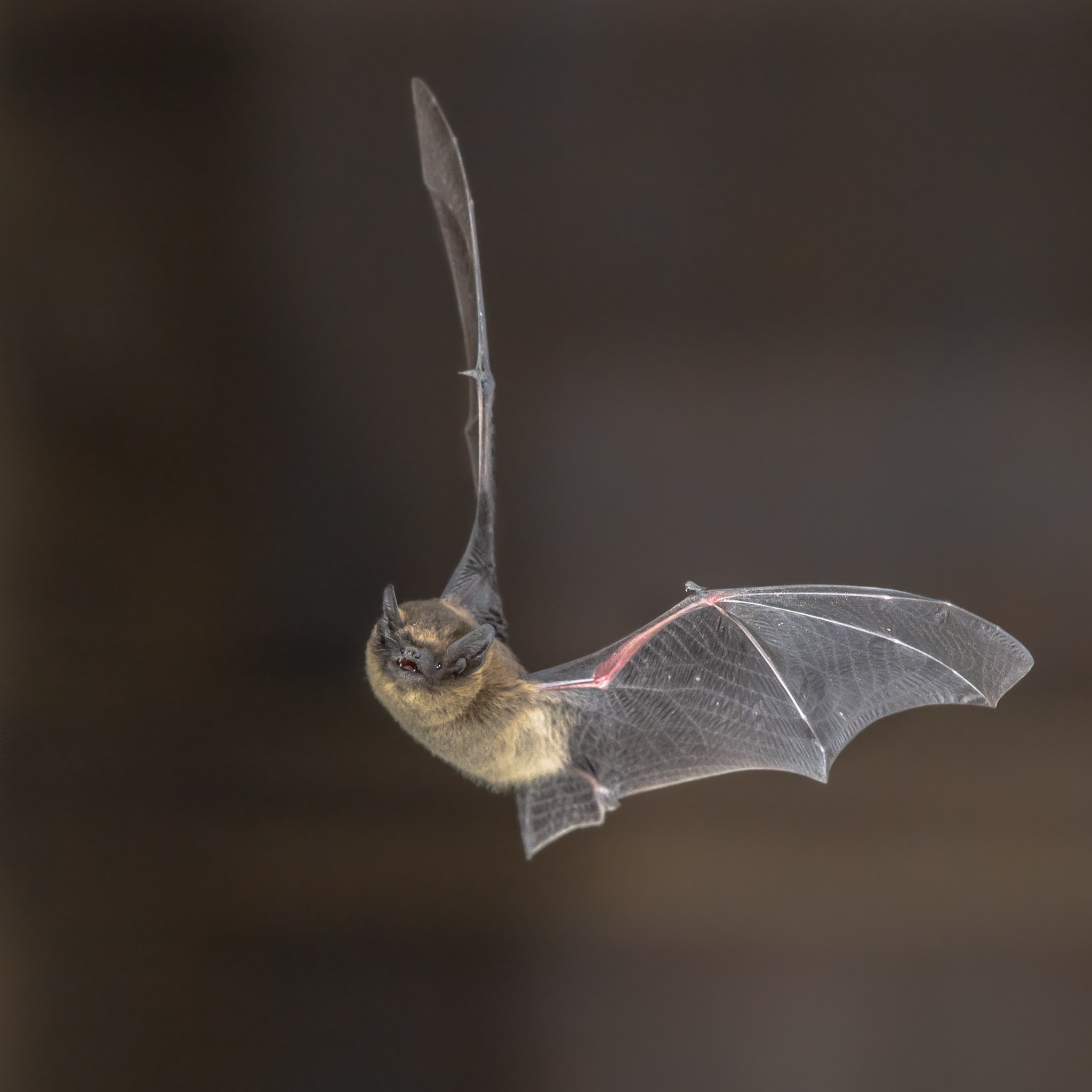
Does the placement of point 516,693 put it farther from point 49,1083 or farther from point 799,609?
point 49,1083

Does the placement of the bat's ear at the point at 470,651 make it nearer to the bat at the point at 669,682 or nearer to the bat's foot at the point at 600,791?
the bat at the point at 669,682

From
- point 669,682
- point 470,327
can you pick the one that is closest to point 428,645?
point 669,682

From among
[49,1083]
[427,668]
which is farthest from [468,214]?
[49,1083]

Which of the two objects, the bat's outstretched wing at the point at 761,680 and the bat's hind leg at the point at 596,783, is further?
the bat's hind leg at the point at 596,783

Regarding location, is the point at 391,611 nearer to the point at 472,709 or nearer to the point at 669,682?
the point at 472,709

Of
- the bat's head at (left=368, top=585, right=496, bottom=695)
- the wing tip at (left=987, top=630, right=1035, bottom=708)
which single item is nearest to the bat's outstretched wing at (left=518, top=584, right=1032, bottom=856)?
the wing tip at (left=987, top=630, right=1035, bottom=708)

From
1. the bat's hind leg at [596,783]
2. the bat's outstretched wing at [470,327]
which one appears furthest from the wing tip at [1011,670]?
the bat's outstretched wing at [470,327]

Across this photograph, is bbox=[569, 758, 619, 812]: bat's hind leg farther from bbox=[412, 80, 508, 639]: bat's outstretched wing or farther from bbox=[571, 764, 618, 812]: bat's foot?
bbox=[412, 80, 508, 639]: bat's outstretched wing
